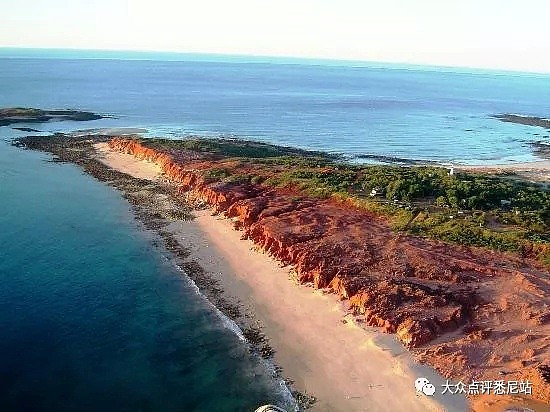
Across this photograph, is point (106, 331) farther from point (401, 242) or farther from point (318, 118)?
point (318, 118)

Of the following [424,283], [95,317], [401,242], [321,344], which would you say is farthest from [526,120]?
[95,317]

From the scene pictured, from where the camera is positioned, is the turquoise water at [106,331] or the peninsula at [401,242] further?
the peninsula at [401,242]

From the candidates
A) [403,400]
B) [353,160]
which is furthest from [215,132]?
[403,400]

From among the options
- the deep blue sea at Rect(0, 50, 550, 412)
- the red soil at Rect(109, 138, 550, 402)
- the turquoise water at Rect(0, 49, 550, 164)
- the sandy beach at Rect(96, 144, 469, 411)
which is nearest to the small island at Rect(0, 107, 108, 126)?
the turquoise water at Rect(0, 49, 550, 164)

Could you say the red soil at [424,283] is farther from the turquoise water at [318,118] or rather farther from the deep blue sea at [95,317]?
the turquoise water at [318,118]

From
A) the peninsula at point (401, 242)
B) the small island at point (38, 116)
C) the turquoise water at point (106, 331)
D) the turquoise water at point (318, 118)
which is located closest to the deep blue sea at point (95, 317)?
the turquoise water at point (106, 331)
